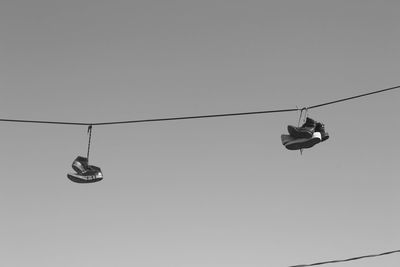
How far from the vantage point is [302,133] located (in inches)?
414

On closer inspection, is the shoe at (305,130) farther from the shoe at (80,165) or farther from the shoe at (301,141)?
the shoe at (80,165)

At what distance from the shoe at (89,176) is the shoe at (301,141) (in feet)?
8.08

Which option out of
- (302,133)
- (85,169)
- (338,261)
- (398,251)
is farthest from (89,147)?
(398,251)

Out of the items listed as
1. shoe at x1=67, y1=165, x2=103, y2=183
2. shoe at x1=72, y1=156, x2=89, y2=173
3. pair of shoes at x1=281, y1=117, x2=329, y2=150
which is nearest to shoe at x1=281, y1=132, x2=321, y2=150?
pair of shoes at x1=281, y1=117, x2=329, y2=150

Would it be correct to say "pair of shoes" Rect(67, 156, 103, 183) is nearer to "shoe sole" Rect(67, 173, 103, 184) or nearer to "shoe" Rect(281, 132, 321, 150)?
"shoe sole" Rect(67, 173, 103, 184)

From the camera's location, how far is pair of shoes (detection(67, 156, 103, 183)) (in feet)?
37.0

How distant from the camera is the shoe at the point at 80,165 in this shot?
1130 centimetres

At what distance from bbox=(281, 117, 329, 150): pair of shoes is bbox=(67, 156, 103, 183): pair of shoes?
2.47 m

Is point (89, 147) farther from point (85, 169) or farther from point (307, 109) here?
point (307, 109)

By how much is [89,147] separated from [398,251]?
435 centimetres

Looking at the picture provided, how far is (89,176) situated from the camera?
1126cm

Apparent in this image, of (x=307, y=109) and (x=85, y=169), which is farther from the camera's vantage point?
(x=85, y=169)

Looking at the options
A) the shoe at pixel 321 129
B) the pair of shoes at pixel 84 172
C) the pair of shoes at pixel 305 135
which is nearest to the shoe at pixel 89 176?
the pair of shoes at pixel 84 172

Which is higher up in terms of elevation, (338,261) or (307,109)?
(307,109)
